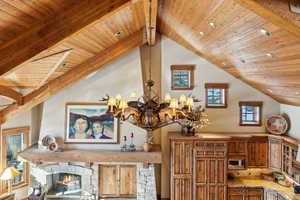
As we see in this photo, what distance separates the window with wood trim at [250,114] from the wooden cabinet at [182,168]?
2140 mm

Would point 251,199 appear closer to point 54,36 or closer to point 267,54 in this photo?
point 267,54

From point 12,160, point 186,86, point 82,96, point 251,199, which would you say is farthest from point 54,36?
point 251,199

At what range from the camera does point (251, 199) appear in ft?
20.1

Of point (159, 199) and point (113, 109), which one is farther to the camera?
point (159, 199)

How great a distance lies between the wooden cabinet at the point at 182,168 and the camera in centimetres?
611

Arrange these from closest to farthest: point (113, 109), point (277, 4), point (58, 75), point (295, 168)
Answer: point (277, 4)
point (113, 109)
point (295, 168)
point (58, 75)

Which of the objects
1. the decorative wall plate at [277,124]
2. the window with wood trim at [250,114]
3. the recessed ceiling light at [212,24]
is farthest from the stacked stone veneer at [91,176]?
the recessed ceiling light at [212,24]

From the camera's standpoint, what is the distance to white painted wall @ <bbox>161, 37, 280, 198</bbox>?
688 centimetres

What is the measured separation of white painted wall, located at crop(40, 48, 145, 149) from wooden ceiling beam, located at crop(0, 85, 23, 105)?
880mm

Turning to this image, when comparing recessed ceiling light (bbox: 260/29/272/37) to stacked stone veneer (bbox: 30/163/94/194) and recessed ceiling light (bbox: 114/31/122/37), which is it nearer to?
recessed ceiling light (bbox: 114/31/122/37)

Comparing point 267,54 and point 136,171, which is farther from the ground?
point 267,54

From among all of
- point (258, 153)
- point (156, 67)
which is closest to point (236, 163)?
point (258, 153)

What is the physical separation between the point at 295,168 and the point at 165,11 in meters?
4.97

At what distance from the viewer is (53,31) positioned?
9.68 feet
